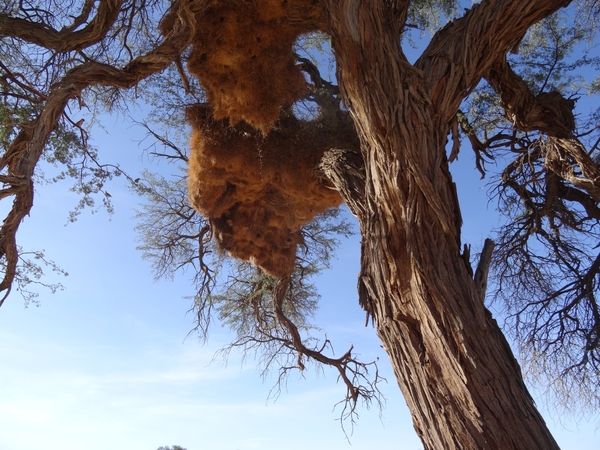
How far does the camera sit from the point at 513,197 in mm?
6457

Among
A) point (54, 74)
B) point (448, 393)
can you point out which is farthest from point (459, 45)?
point (54, 74)

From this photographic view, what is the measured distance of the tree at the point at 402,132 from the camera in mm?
2820

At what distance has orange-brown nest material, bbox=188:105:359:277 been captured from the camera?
20.4 feet

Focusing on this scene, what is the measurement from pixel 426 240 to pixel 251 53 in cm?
305

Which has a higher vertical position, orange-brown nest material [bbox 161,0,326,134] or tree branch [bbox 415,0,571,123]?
orange-brown nest material [bbox 161,0,326,134]

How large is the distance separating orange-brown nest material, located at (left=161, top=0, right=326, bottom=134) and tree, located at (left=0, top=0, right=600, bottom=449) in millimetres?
14

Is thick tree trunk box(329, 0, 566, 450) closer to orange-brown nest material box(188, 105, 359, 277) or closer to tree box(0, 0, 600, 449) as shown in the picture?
tree box(0, 0, 600, 449)

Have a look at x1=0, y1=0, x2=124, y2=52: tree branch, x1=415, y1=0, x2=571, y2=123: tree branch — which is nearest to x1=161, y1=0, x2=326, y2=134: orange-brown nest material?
x1=0, y1=0, x2=124, y2=52: tree branch

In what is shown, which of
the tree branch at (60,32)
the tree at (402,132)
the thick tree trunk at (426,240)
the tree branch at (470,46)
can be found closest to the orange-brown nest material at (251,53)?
the tree at (402,132)

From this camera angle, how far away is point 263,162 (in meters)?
6.41

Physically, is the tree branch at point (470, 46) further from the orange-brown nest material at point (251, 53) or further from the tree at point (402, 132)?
the orange-brown nest material at point (251, 53)

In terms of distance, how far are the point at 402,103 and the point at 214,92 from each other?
9.08ft

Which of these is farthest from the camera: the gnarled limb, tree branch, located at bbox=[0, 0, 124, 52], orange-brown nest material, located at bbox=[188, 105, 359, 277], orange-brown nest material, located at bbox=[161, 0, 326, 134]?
orange-brown nest material, located at bbox=[188, 105, 359, 277]

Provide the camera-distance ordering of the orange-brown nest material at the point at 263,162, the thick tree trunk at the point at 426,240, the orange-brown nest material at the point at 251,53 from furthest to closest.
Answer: the orange-brown nest material at the point at 263,162, the orange-brown nest material at the point at 251,53, the thick tree trunk at the point at 426,240
